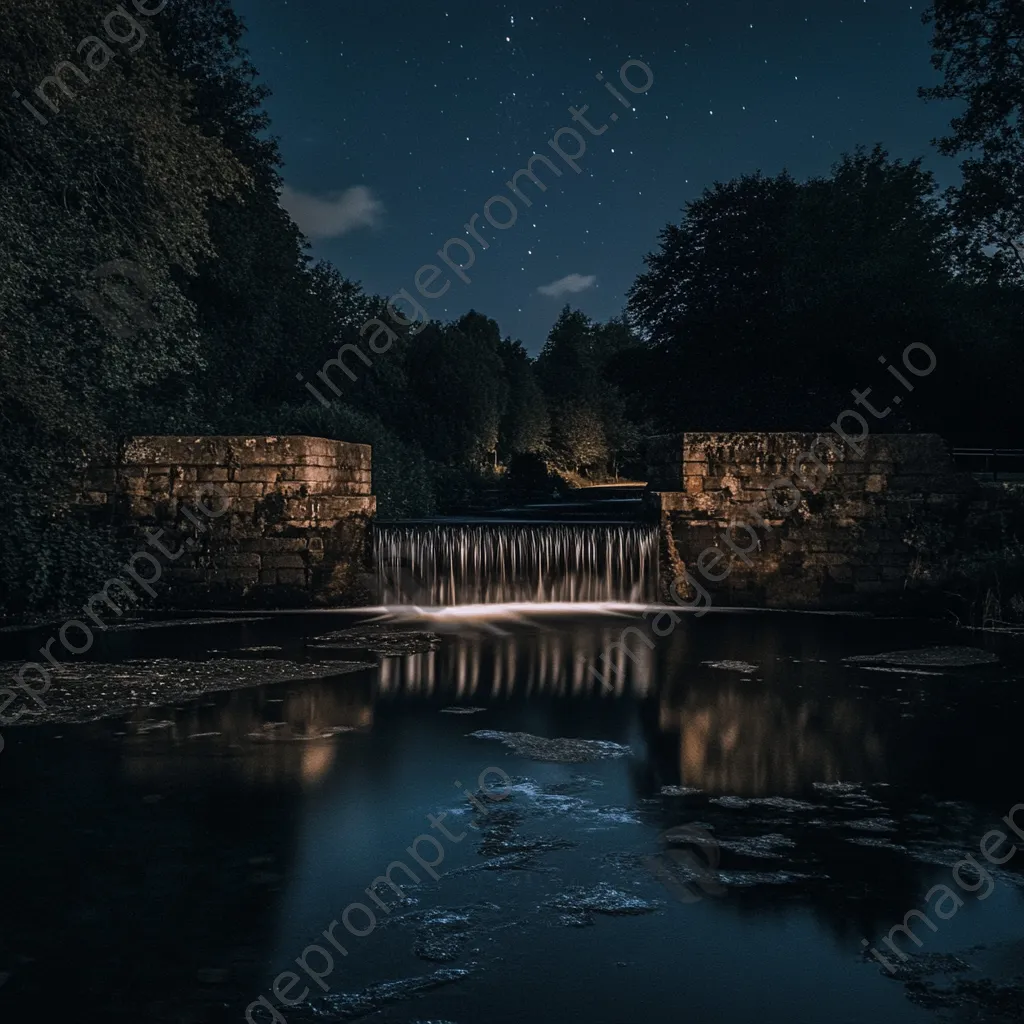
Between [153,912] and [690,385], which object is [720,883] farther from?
[690,385]

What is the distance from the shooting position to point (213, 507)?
1479cm

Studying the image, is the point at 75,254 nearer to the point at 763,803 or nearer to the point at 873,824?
the point at 763,803

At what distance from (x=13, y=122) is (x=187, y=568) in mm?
5912

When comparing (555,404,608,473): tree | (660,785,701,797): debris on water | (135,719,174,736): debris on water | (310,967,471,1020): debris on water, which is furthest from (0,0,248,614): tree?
(555,404,608,473): tree

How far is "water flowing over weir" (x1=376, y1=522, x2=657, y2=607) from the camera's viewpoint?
15.7m

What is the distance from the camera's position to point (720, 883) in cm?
445

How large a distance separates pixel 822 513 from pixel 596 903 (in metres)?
11.8

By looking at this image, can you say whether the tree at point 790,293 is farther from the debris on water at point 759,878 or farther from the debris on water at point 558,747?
the debris on water at point 759,878

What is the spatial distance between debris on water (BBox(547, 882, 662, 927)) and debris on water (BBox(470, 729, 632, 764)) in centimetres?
221

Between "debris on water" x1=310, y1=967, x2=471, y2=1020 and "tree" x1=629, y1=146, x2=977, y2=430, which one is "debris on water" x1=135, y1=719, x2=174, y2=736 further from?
"tree" x1=629, y1=146, x2=977, y2=430

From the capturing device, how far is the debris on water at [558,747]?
6707 millimetres

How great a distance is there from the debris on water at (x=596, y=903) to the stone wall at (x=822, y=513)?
11277 mm

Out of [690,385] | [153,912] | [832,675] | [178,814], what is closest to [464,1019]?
[153,912]

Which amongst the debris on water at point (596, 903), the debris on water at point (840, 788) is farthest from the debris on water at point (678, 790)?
the debris on water at point (596, 903)
